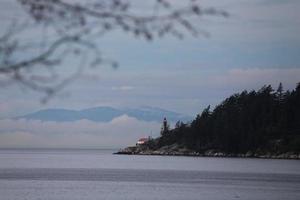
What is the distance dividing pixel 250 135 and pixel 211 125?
18.9m

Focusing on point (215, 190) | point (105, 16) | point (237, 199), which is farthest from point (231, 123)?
point (105, 16)

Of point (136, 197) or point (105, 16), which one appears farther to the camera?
point (136, 197)

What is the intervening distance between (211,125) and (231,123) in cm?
1078

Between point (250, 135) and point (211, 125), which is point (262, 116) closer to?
point (250, 135)

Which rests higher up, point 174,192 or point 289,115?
point 289,115

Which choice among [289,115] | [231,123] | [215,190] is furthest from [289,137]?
[215,190]

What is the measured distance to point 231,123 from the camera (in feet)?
601

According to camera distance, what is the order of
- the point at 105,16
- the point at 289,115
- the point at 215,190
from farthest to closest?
the point at 289,115
the point at 215,190
the point at 105,16

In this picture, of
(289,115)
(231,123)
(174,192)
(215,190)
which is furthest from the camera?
(231,123)

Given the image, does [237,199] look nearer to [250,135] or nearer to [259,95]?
[250,135]

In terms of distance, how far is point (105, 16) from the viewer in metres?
3.83

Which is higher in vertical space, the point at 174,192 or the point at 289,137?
the point at 289,137

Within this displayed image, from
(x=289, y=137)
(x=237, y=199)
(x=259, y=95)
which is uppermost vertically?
(x=259, y=95)

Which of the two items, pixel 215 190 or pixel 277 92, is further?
pixel 277 92
